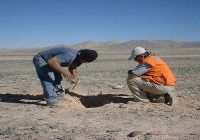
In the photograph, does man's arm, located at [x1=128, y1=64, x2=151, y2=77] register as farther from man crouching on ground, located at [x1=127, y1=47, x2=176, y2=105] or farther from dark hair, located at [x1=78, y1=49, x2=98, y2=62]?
dark hair, located at [x1=78, y1=49, x2=98, y2=62]

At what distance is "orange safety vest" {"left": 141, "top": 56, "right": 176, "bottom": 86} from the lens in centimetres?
855

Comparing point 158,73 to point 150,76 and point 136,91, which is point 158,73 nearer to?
point 150,76

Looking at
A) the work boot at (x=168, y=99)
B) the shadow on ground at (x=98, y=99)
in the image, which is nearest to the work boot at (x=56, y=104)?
the shadow on ground at (x=98, y=99)

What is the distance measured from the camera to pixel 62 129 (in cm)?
670

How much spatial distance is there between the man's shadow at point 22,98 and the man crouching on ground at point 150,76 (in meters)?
2.23

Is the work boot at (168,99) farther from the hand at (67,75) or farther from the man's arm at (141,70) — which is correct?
the hand at (67,75)

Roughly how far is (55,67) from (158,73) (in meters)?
2.18

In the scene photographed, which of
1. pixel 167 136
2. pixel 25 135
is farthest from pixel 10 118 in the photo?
pixel 167 136

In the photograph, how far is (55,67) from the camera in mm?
8383

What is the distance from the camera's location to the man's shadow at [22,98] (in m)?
9.58

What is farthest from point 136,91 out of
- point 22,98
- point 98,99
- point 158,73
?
point 22,98

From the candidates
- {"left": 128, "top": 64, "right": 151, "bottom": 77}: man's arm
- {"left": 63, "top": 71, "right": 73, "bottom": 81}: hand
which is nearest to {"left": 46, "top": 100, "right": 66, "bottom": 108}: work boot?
{"left": 63, "top": 71, "right": 73, "bottom": 81}: hand

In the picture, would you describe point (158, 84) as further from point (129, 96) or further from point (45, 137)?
point (45, 137)

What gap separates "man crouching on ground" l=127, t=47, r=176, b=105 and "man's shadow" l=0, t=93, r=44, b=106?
223 cm
